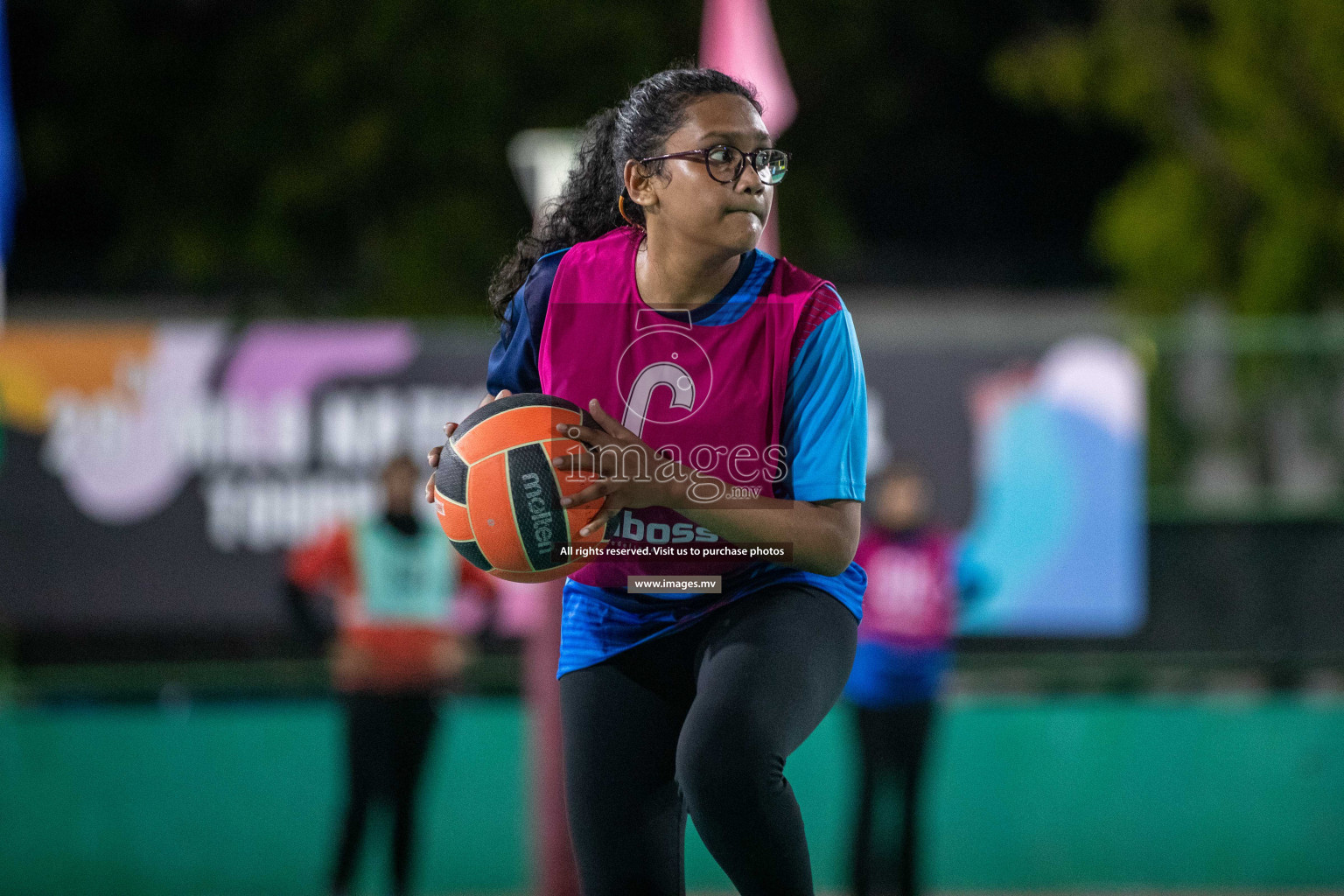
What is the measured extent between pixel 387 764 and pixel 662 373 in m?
4.84

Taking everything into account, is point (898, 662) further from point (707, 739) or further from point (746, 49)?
point (707, 739)

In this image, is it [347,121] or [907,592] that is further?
[347,121]

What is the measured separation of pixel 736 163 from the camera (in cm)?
309

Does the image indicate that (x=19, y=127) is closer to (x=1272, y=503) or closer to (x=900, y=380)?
(x=900, y=380)

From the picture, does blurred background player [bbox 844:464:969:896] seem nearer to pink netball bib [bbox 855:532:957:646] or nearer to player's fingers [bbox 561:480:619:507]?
pink netball bib [bbox 855:532:957:646]

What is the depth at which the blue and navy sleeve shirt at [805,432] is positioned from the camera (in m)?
3.11

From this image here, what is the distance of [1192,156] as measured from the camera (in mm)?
12570

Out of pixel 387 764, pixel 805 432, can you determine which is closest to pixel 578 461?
pixel 805 432

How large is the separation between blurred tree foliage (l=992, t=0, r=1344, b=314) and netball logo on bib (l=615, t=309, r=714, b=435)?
913cm

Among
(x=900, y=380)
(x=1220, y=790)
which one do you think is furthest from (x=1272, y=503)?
(x=900, y=380)

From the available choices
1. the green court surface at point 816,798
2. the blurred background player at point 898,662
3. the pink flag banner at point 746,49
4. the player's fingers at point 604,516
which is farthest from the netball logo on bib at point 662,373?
the green court surface at point 816,798

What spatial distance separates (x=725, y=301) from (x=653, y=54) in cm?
1368

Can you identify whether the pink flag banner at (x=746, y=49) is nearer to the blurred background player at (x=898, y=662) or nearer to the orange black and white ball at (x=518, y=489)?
the blurred background player at (x=898, y=662)

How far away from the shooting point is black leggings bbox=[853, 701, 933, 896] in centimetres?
752
